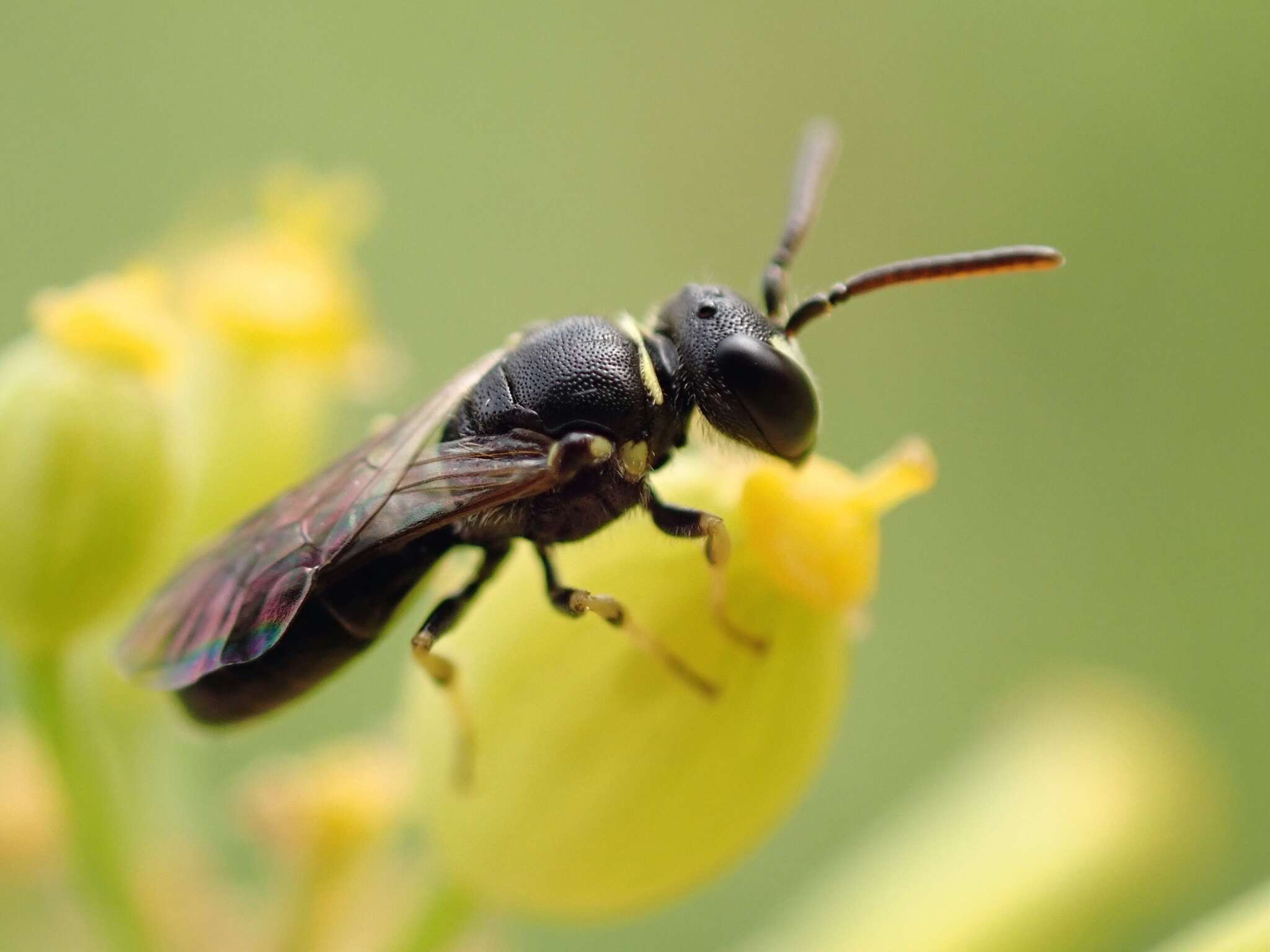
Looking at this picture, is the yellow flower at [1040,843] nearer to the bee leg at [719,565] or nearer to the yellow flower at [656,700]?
the yellow flower at [656,700]

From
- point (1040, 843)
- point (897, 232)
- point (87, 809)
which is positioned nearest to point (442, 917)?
point (87, 809)

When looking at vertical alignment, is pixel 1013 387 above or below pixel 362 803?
above

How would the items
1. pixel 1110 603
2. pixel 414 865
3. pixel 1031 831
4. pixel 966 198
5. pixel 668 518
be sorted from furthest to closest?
pixel 966 198
pixel 1110 603
pixel 1031 831
pixel 414 865
pixel 668 518

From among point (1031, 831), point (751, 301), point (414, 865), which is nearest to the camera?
point (751, 301)

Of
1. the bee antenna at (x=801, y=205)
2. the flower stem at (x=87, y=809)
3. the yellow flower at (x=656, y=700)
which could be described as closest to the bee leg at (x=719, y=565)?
the yellow flower at (x=656, y=700)

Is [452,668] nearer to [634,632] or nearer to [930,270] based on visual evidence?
[634,632]

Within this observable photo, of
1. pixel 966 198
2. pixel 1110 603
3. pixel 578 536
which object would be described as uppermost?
pixel 966 198

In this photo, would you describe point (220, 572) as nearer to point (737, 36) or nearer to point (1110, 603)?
point (1110, 603)

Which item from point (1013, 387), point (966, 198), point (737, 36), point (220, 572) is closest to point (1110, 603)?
point (1013, 387)
